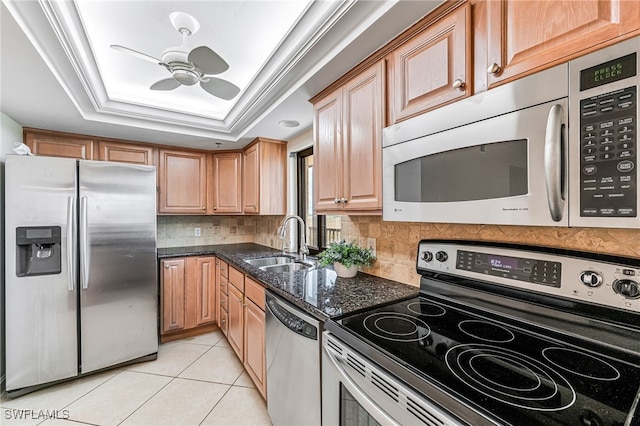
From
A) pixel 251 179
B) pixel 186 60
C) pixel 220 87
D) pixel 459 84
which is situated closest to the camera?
pixel 459 84

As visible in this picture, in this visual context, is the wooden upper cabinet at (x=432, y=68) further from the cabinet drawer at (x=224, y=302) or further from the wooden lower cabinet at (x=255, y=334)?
the cabinet drawer at (x=224, y=302)

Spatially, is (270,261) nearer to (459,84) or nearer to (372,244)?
(372,244)

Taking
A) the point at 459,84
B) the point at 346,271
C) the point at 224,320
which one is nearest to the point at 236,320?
the point at 224,320

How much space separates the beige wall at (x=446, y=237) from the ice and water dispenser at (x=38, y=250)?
85.8 inches

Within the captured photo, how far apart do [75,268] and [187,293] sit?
1.03m

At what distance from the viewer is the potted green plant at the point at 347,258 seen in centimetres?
176

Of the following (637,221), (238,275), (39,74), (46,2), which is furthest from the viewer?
(238,275)

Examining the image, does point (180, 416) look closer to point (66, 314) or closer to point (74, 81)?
point (66, 314)

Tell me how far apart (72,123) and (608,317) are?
11.8 ft

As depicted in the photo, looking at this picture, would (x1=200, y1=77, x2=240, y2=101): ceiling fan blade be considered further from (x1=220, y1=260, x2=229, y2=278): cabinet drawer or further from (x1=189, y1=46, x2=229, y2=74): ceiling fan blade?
(x1=220, y1=260, x2=229, y2=278): cabinet drawer

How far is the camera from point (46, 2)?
3.79ft

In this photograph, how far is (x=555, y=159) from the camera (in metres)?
0.78

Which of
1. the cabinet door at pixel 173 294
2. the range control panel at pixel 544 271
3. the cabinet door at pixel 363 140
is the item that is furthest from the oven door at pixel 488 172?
the cabinet door at pixel 173 294

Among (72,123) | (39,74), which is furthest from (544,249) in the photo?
(72,123)
